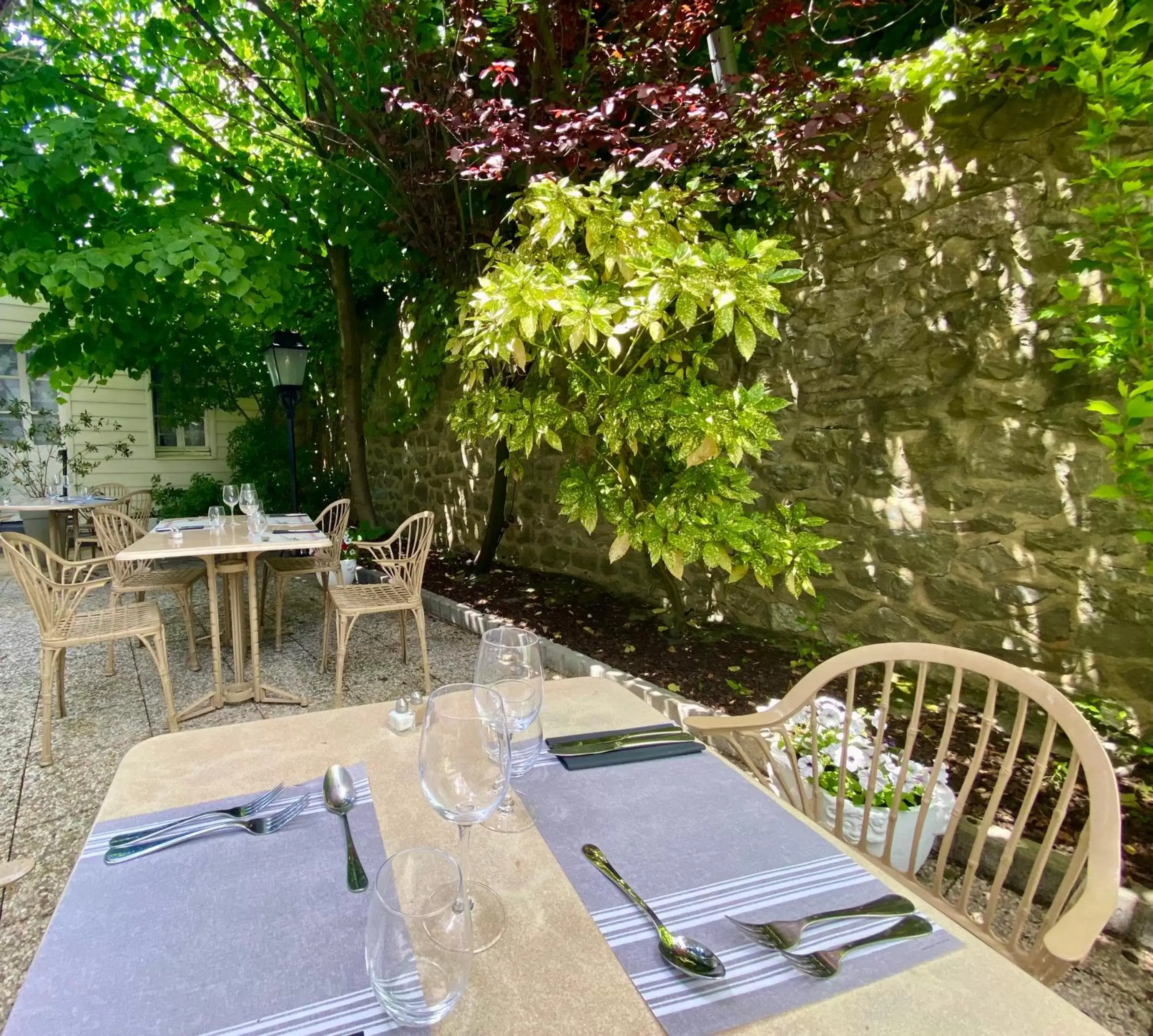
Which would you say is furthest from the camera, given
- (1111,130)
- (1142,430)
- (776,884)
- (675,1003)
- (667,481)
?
(667,481)

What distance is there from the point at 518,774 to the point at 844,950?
460 millimetres

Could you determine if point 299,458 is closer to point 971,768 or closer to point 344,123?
point 344,123

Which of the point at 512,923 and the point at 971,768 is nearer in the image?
the point at 512,923

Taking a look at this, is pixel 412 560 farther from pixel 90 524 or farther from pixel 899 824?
pixel 90 524

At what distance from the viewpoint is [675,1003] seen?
1.77 feet

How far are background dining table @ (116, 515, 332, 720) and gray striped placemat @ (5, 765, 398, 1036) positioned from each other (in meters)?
2.22

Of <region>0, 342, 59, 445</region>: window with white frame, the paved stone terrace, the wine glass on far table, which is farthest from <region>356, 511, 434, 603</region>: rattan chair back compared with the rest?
<region>0, 342, 59, 445</region>: window with white frame

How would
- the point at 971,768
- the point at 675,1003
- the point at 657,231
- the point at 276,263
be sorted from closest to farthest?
the point at 675,1003
the point at 971,768
the point at 657,231
the point at 276,263

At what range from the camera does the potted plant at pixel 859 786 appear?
147 centimetres

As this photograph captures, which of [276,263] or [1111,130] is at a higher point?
[276,263]

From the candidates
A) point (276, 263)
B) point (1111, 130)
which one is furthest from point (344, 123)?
point (1111, 130)

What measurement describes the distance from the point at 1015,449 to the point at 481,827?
2.42 metres

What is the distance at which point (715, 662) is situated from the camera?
2898 millimetres

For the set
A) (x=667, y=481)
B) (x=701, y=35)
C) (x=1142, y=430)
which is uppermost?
(x=701, y=35)
